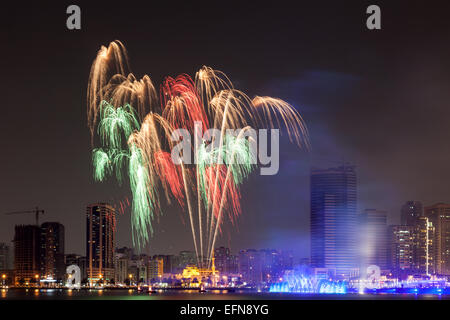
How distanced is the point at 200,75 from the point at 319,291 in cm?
14008

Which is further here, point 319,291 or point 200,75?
point 319,291
